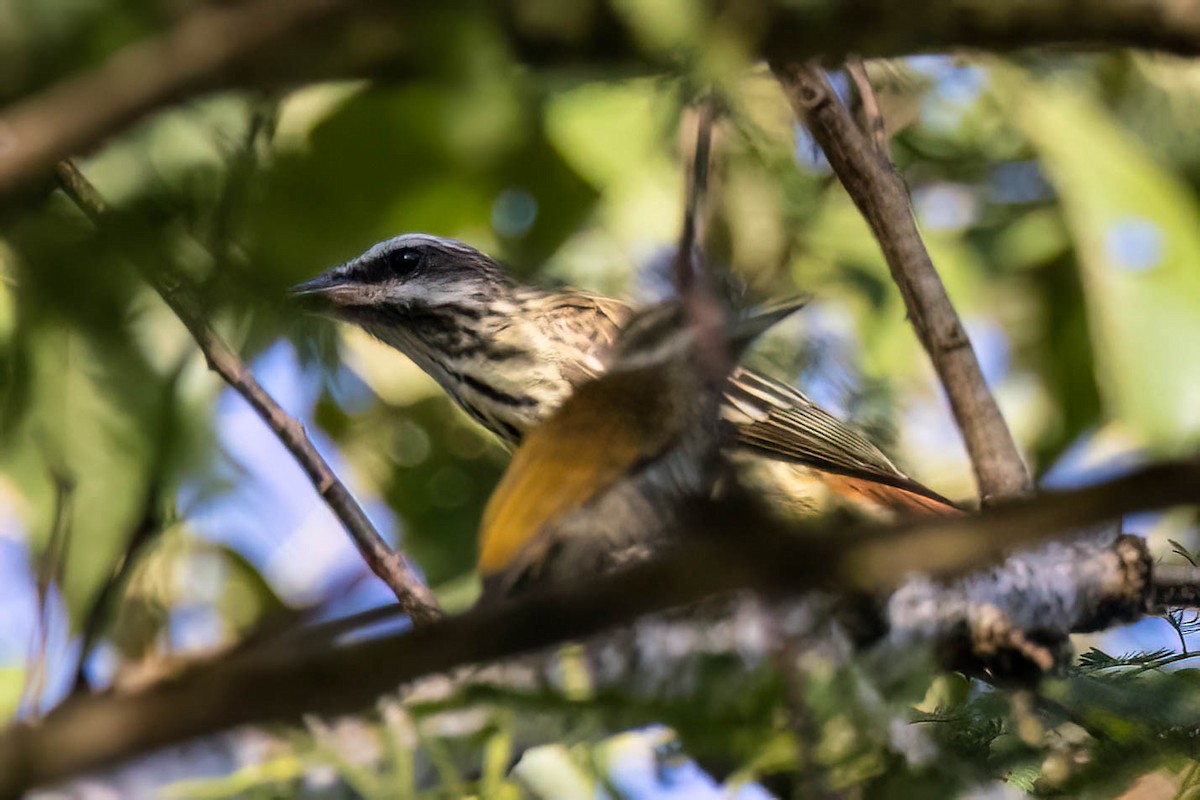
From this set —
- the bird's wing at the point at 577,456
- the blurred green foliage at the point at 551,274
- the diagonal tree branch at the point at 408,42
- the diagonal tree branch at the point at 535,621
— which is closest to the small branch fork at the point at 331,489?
the blurred green foliage at the point at 551,274

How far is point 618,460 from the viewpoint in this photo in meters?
1.55

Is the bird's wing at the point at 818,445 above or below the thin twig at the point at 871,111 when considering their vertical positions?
below

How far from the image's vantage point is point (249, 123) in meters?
1.31

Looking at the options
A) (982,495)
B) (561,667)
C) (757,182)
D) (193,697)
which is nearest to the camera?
(193,697)

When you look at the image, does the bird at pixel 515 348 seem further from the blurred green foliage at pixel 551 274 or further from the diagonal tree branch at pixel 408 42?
the diagonal tree branch at pixel 408 42

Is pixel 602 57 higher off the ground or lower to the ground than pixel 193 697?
higher

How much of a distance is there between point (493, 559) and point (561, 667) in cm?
18

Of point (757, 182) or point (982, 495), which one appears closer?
point (982, 495)

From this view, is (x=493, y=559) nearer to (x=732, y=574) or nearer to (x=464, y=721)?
(x=464, y=721)

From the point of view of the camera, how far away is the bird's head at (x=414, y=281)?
3.34m

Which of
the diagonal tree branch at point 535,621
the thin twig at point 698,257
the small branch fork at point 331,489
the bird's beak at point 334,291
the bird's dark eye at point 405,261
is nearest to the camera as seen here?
the diagonal tree branch at point 535,621

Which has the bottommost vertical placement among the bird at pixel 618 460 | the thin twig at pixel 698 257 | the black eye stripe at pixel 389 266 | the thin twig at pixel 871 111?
the bird at pixel 618 460

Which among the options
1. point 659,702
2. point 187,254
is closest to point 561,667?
point 659,702

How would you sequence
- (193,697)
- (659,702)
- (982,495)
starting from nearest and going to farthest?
1. (193,697)
2. (659,702)
3. (982,495)
